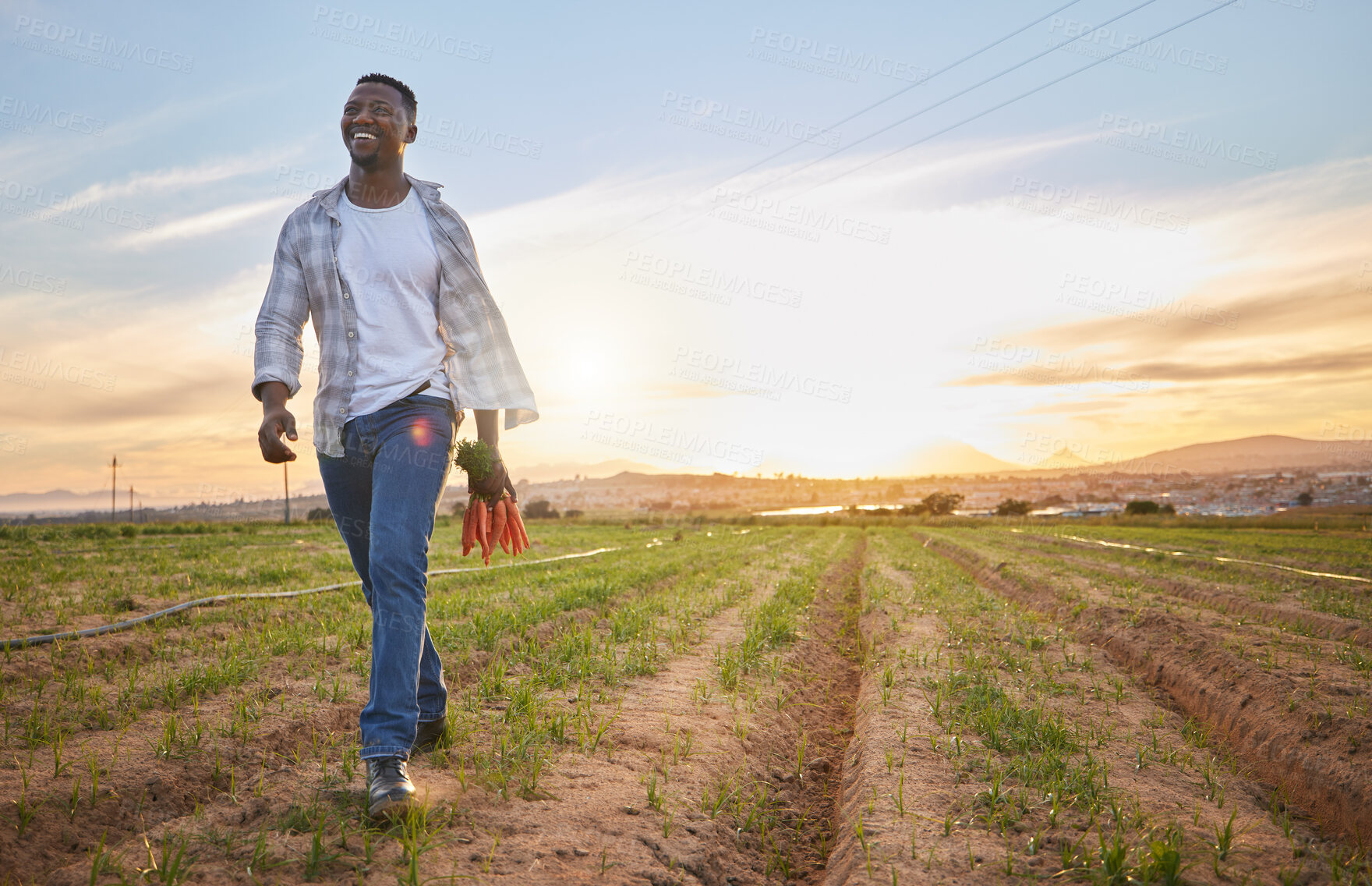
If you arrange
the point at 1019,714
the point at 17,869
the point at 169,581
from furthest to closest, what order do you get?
the point at 169,581, the point at 1019,714, the point at 17,869

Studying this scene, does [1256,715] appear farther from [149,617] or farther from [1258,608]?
[149,617]

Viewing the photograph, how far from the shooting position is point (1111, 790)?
3.22m

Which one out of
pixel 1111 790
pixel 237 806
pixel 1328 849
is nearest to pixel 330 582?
pixel 237 806

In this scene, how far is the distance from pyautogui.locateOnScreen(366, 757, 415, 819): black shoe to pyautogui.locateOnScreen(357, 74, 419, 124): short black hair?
8.76 feet

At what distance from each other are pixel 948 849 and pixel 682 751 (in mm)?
1398

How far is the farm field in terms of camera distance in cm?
248

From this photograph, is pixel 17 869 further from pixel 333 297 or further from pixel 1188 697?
pixel 1188 697

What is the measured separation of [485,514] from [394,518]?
1.48 ft

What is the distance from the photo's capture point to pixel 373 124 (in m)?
2.94

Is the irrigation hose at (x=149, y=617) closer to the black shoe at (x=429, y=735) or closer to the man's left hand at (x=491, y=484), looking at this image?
the man's left hand at (x=491, y=484)

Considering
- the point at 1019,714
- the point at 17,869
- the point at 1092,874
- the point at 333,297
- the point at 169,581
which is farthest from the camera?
the point at 169,581

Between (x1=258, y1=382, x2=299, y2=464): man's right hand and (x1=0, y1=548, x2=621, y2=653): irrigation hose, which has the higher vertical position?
(x1=258, y1=382, x2=299, y2=464): man's right hand

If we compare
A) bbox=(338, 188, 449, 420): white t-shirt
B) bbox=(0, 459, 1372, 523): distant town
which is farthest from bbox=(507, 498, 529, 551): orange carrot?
bbox=(0, 459, 1372, 523): distant town

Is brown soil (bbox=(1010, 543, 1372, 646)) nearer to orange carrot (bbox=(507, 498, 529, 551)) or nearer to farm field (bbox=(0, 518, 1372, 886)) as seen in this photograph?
farm field (bbox=(0, 518, 1372, 886))
